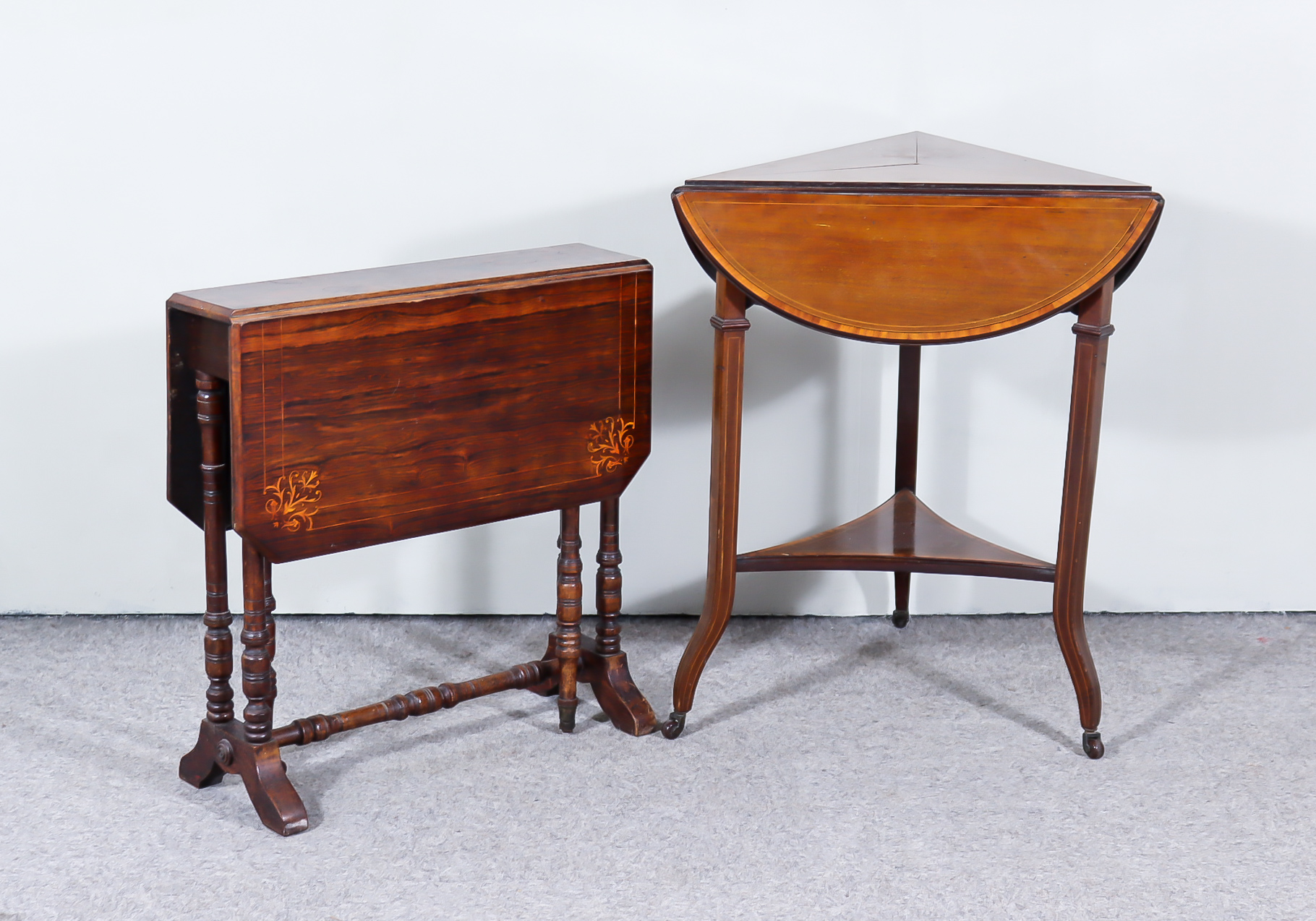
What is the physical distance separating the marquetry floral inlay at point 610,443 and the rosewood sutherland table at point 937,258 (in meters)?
0.15

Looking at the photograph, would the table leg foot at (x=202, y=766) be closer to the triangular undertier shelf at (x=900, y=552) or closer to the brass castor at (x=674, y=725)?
the brass castor at (x=674, y=725)

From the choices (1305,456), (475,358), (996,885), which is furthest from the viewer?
(1305,456)

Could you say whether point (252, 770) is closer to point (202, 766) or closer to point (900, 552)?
point (202, 766)

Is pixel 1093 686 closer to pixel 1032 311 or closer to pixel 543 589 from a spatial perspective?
pixel 1032 311

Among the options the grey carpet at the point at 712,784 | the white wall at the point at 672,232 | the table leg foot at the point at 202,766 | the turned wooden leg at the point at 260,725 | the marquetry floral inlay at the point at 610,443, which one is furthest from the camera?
the white wall at the point at 672,232

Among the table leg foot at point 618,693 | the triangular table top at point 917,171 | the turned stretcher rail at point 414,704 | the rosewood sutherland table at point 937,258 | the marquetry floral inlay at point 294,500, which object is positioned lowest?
the table leg foot at point 618,693

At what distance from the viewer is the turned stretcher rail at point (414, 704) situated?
2197 mm

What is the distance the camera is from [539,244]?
9.30 ft

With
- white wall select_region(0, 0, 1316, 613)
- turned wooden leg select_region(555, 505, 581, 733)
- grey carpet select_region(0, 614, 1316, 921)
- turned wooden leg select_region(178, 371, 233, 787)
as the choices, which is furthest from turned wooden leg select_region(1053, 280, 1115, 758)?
turned wooden leg select_region(178, 371, 233, 787)

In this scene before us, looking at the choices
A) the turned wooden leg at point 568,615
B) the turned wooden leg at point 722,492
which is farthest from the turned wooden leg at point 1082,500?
the turned wooden leg at point 568,615

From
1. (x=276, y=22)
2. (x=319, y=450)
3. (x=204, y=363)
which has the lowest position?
(x=319, y=450)

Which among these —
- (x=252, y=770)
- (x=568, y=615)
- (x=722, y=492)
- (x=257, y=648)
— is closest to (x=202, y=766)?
(x=252, y=770)

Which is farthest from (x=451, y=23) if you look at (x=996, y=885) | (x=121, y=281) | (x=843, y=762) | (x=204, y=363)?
(x=996, y=885)

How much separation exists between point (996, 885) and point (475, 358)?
3.56ft
